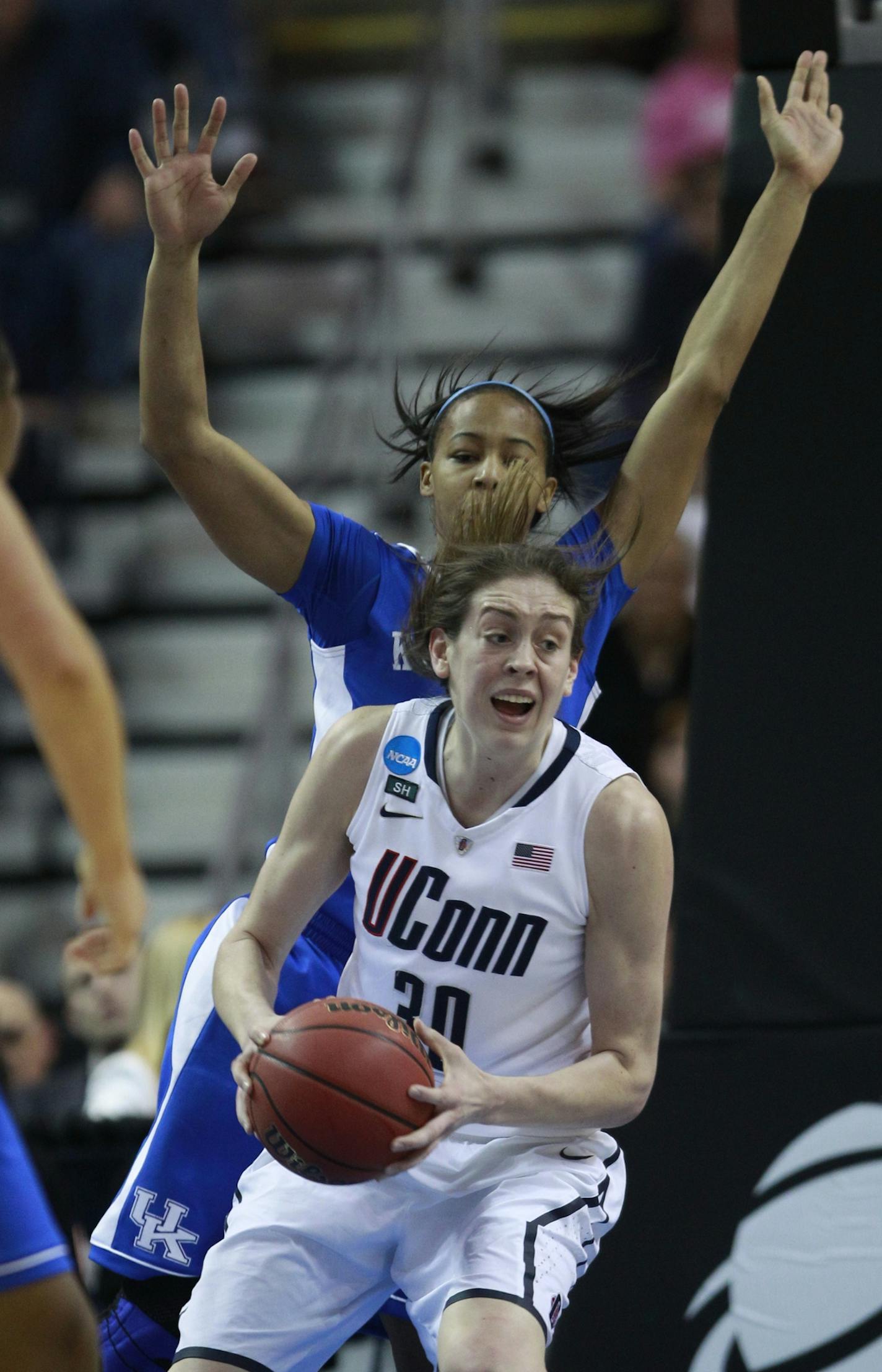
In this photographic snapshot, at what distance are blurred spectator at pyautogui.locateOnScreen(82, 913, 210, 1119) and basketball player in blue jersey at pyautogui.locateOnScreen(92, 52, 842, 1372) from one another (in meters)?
1.57

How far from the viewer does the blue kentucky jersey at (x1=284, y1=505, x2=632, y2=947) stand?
11.5 feet

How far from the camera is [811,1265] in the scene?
13.0 feet

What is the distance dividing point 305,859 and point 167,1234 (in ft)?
2.64

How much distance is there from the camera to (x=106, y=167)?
880 centimetres

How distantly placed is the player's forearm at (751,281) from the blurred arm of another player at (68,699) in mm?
1336

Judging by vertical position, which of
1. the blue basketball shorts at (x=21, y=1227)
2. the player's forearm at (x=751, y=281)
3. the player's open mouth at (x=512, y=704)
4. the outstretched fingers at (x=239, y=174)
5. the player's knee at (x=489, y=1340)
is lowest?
the player's knee at (x=489, y=1340)

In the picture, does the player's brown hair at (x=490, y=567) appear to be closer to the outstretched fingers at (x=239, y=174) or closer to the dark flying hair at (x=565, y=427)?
the dark flying hair at (x=565, y=427)

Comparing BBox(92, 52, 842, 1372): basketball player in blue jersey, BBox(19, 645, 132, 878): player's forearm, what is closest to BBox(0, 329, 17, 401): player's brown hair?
BBox(92, 52, 842, 1372): basketball player in blue jersey

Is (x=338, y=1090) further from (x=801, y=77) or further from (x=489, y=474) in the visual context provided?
(x=801, y=77)

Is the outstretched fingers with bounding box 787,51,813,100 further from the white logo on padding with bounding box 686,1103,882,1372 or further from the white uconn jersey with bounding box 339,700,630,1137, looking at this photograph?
the white logo on padding with bounding box 686,1103,882,1372

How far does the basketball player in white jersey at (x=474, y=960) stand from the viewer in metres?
3.01

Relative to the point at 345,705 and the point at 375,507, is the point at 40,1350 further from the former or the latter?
the point at 375,507

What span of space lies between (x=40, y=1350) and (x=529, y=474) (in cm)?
175

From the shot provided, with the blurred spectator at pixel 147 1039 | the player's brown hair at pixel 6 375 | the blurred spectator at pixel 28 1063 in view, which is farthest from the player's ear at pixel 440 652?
the blurred spectator at pixel 28 1063
